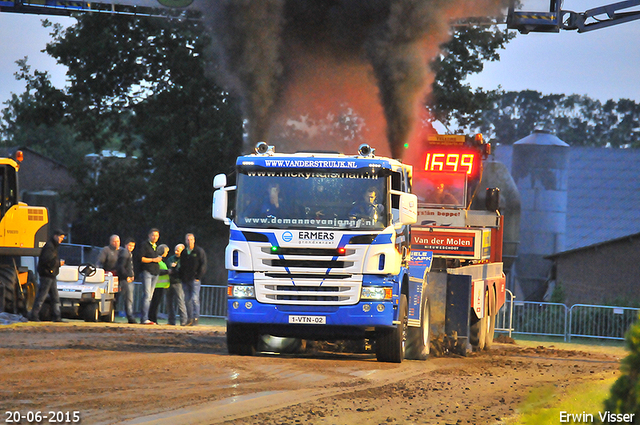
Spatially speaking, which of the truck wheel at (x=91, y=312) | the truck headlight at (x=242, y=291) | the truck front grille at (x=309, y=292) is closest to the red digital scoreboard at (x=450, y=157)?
the truck front grille at (x=309, y=292)

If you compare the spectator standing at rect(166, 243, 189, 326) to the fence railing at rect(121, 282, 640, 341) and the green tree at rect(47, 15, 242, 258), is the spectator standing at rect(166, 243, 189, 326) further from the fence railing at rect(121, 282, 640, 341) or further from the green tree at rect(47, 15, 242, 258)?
the green tree at rect(47, 15, 242, 258)

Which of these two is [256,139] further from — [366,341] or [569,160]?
[569,160]

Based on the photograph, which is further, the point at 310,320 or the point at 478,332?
the point at 478,332

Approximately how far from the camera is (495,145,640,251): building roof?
184 ft

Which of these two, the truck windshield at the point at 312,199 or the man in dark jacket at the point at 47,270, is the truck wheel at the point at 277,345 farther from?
the man in dark jacket at the point at 47,270

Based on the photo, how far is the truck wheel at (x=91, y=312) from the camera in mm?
20484

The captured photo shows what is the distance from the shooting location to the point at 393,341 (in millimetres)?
13367

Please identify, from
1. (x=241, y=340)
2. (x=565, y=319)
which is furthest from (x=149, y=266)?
(x=565, y=319)

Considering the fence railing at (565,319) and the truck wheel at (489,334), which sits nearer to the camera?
the truck wheel at (489,334)

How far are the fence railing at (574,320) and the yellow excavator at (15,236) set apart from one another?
12.2m

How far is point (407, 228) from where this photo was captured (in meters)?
14.3

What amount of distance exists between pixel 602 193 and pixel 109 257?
4332 centimetres

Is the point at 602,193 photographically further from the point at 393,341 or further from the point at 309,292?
the point at 309,292

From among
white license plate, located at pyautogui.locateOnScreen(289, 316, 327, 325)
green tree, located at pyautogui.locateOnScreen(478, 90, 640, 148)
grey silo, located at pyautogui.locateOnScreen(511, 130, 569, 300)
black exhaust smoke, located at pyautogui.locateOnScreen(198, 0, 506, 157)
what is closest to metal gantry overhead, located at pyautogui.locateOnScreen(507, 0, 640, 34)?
black exhaust smoke, located at pyautogui.locateOnScreen(198, 0, 506, 157)
